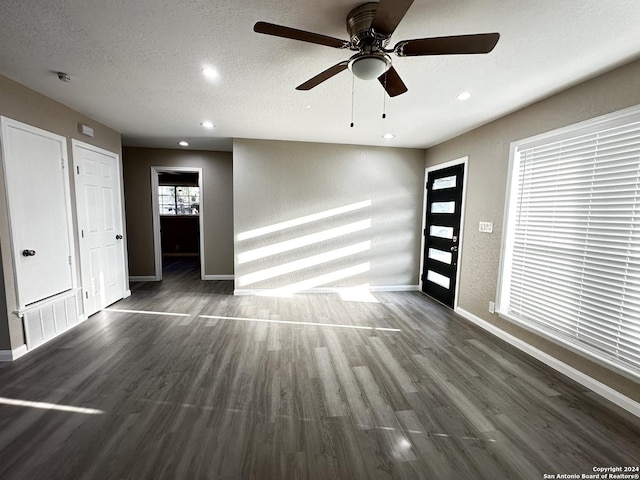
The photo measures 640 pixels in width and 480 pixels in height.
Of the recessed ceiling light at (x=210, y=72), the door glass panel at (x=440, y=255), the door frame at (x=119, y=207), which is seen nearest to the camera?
the recessed ceiling light at (x=210, y=72)

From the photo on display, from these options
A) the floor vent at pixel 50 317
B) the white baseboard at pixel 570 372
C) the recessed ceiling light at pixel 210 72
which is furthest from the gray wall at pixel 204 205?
the white baseboard at pixel 570 372

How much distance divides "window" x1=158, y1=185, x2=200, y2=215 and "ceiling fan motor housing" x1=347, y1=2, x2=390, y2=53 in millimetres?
7119

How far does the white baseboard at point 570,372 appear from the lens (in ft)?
6.25

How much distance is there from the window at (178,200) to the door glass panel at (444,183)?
20.9ft

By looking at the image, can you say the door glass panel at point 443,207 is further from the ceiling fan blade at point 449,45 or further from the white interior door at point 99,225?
the white interior door at point 99,225

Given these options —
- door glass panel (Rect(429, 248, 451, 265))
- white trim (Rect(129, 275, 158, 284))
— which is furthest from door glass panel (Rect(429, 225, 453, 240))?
white trim (Rect(129, 275, 158, 284))

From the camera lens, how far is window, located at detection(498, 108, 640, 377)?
192 centimetres

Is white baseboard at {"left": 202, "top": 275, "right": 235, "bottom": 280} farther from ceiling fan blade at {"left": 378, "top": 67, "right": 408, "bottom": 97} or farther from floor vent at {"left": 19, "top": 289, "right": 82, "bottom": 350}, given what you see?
ceiling fan blade at {"left": 378, "top": 67, "right": 408, "bottom": 97}

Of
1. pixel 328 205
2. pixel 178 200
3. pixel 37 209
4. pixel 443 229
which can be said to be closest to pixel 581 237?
pixel 443 229

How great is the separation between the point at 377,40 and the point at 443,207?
3288 mm

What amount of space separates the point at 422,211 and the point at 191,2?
425 cm

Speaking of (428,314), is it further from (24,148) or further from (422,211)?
(24,148)

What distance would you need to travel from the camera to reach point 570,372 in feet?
7.48

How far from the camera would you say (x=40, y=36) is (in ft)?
5.72
